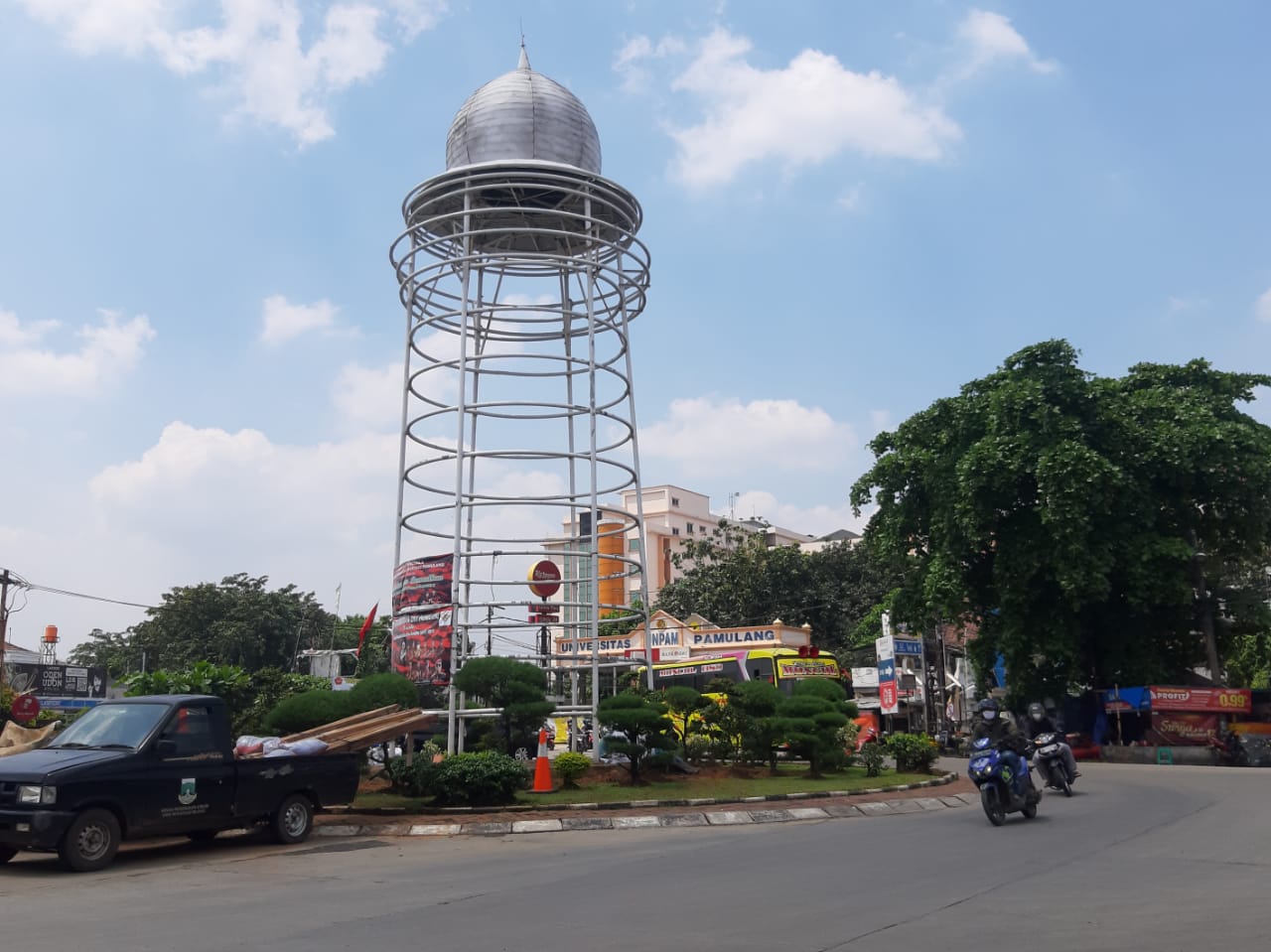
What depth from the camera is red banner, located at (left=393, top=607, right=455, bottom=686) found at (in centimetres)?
2198

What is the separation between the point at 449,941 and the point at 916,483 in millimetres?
32673

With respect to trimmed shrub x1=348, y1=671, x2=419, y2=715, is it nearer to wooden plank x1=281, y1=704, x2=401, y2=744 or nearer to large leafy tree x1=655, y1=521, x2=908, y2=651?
wooden plank x1=281, y1=704, x2=401, y2=744

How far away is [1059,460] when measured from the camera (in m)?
32.6

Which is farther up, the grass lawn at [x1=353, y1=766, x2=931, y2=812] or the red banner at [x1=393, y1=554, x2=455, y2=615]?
the red banner at [x1=393, y1=554, x2=455, y2=615]

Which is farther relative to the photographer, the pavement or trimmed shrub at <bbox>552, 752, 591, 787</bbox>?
trimmed shrub at <bbox>552, 752, 591, 787</bbox>

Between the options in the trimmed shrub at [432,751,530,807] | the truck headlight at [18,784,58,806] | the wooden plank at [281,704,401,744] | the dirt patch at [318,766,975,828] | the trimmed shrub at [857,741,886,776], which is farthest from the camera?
the trimmed shrub at [857,741,886,776]

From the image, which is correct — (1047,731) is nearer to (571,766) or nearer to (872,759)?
(872,759)

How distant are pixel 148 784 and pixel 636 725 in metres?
8.39

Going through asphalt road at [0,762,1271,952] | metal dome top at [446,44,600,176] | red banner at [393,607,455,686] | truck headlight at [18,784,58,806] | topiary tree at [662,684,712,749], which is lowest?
asphalt road at [0,762,1271,952]

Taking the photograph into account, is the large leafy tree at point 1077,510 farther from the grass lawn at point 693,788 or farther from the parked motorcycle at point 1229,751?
the grass lawn at point 693,788

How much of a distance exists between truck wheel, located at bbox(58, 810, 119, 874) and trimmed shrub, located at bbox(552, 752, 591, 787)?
823 cm

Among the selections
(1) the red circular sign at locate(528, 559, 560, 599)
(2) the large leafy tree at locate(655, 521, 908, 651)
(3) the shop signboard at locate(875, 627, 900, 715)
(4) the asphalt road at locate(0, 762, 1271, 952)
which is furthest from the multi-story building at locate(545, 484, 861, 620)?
(4) the asphalt road at locate(0, 762, 1271, 952)

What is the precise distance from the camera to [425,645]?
22.2 m

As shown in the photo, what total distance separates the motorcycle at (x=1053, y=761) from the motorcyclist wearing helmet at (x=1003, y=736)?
3.60 metres
